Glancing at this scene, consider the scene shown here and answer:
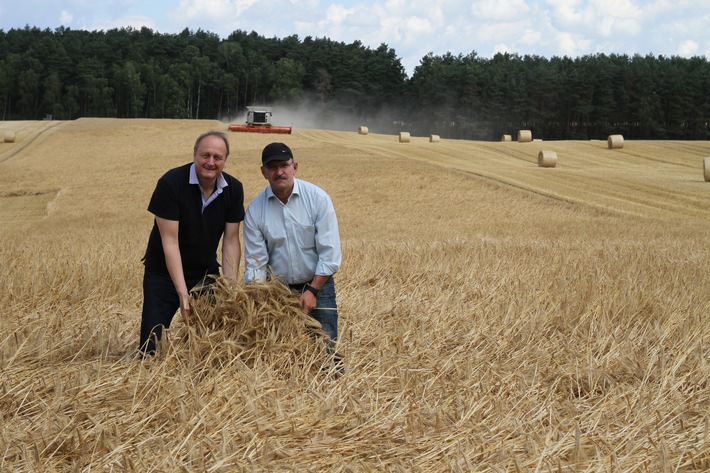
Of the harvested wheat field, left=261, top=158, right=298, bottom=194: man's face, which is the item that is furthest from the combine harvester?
left=261, top=158, right=298, bottom=194: man's face

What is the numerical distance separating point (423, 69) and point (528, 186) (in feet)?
264

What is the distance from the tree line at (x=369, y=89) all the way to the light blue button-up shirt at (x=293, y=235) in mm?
81867

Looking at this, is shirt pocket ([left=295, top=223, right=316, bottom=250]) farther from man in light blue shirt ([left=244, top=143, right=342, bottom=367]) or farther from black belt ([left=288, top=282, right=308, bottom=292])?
→ black belt ([left=288, top=282, right=308, bottom=292])

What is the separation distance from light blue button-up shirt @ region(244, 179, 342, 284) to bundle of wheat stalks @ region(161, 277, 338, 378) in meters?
0.21

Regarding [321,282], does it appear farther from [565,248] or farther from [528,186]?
[528,186]

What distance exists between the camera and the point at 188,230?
15.0 feet

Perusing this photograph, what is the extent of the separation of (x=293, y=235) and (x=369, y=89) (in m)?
93.1

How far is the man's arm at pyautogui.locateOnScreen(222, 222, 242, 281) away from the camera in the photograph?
14.9ft

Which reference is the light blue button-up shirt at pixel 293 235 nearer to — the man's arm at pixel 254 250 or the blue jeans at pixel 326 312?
the man's arm at pixel 254 250

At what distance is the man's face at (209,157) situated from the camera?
441 cm

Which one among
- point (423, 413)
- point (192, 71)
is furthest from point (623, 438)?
point (192, 71)

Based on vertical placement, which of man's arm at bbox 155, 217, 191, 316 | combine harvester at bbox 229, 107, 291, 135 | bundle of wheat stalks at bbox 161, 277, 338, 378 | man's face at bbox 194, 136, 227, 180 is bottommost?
bundle of wheat stalks at bbox 161, 277, 338, 378

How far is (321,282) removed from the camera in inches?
175

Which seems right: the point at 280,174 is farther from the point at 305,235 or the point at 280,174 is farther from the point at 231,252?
the point at 231,252
